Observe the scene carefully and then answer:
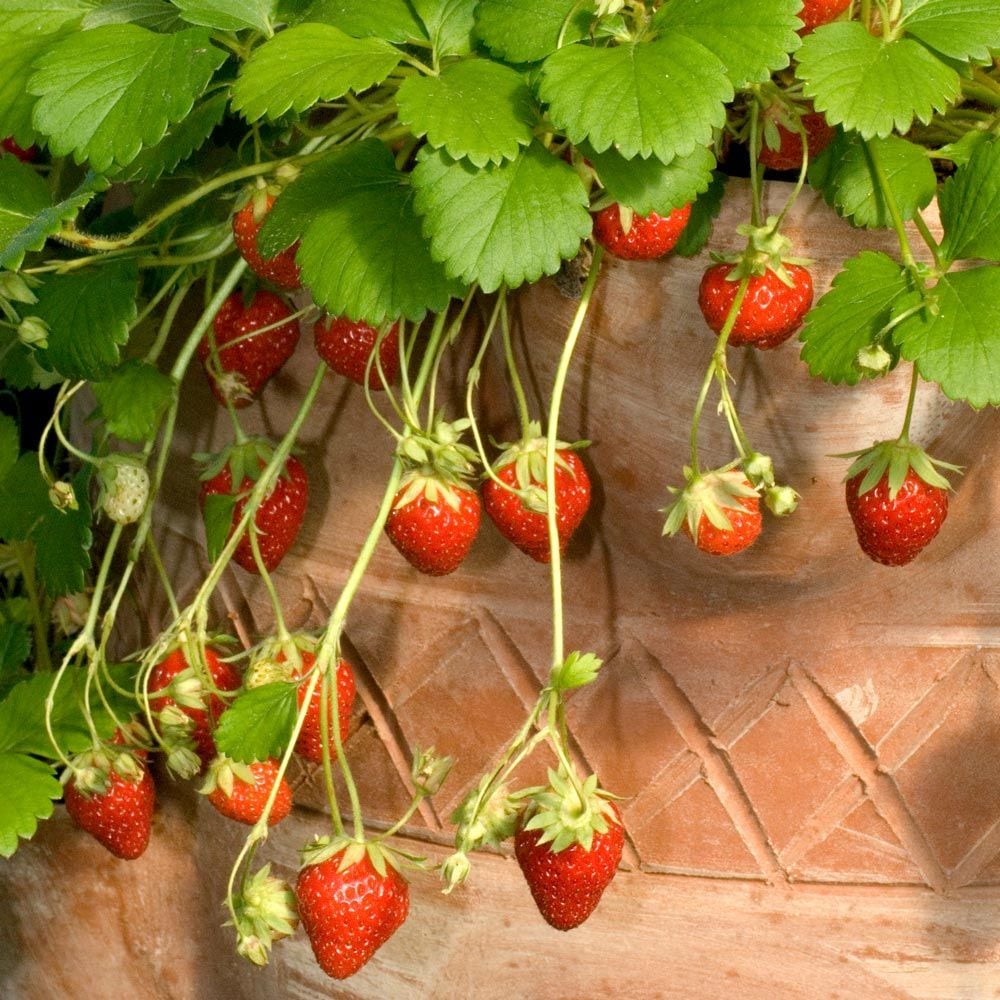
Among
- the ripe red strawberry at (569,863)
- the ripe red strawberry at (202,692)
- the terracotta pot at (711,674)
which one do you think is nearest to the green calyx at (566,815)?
the ripe red strawberry at (569,863)

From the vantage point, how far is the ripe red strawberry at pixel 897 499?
0.71m

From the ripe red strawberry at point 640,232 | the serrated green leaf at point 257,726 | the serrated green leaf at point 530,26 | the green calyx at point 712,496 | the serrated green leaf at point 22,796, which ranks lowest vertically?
the serrated green leaf at point 22,796

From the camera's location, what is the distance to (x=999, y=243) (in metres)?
0.66

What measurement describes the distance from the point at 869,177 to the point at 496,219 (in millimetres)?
199

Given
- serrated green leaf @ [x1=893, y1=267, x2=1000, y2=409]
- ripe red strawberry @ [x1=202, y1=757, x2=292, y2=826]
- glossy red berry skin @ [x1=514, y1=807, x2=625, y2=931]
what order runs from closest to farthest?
serrated green leaf @ [x1=893, y1=267, x2=1000, y2=409]
glossy red berry skin @ [x1=514, y1=807, x2=625, y2=931]
ripe red strawberry @ [x1=202, y1=757, x2=292, y2=826]

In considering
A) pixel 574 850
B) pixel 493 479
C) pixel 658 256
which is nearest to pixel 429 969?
pixel 574 850

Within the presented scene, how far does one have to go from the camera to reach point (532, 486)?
745 mm

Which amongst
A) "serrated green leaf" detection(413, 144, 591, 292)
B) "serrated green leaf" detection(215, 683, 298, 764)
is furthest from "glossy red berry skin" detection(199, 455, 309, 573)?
"serrated green leaf" detection(413, 144, 591, 292)

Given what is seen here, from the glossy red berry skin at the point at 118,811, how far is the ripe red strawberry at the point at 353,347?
0.32 m

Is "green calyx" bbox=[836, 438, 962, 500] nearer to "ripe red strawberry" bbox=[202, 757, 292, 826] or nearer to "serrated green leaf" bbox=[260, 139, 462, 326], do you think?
"serrated green leaf" bbox=[260, 139, 462, 326]

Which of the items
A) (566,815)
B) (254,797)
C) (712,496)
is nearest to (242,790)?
(254,797)

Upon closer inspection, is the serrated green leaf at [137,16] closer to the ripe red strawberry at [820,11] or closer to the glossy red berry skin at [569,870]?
the ripe red strawberry at [820,11]

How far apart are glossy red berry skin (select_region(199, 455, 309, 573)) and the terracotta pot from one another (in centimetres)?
2

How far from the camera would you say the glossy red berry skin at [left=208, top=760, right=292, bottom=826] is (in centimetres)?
83
